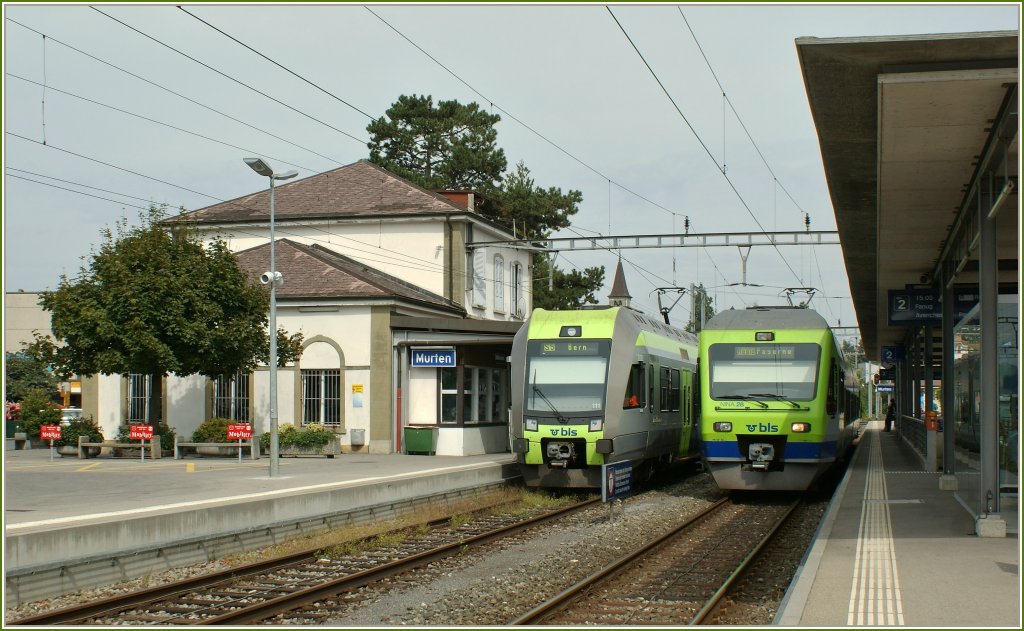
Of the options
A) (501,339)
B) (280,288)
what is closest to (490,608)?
(501,339)

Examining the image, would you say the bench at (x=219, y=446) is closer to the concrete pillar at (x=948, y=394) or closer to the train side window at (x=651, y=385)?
the train side window at (x=651, y=385)

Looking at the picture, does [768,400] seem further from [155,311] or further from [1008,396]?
[155,311]

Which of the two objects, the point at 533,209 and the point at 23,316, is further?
the point at 23,316

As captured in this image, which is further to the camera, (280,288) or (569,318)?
(280,288)

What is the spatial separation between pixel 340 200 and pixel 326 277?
31.7 feet

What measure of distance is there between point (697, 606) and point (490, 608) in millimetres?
1950

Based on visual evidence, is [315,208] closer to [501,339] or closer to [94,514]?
[501,339]

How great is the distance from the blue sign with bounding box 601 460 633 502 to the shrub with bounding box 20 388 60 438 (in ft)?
80.8

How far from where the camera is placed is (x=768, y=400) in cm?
1822

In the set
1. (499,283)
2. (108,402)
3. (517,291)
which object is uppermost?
(499,283)

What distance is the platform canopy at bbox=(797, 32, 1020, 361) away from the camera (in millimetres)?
9883

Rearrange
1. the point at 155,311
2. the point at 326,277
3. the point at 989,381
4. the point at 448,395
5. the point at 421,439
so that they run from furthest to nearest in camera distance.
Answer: the point at 326,277 < the point at 448,395 < the point at 421,439 < the point at 155,311 < the point at 989,381

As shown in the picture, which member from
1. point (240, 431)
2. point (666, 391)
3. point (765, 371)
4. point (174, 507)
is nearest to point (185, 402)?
point (240, 431)

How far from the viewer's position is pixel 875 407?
130 meters
